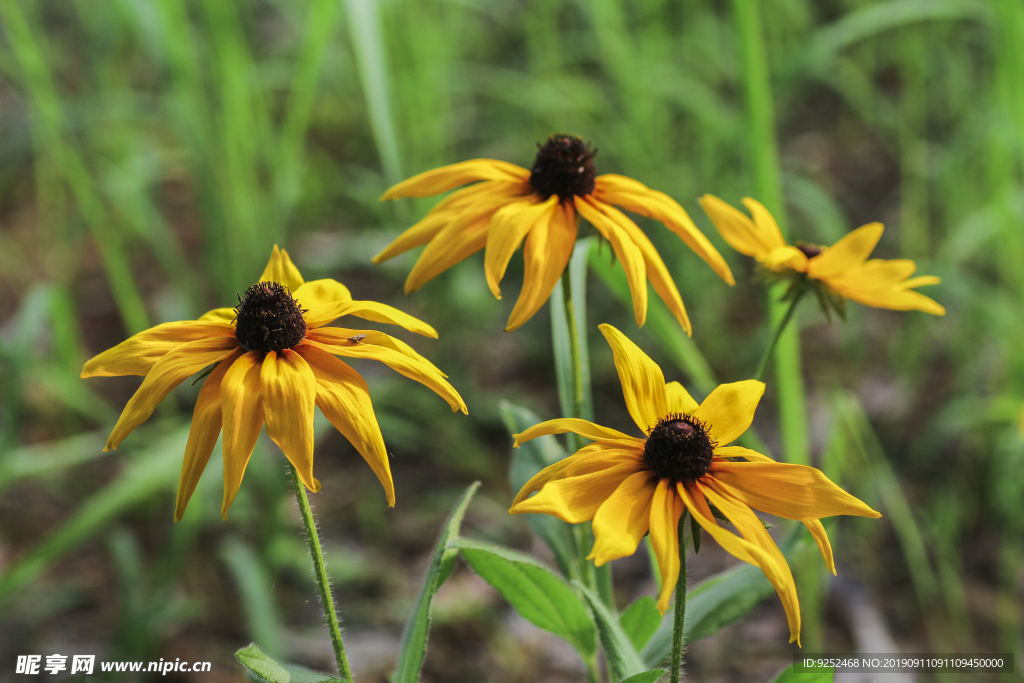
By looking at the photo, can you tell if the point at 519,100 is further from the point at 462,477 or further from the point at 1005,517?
the point at 1005,517

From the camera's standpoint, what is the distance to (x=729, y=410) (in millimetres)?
947

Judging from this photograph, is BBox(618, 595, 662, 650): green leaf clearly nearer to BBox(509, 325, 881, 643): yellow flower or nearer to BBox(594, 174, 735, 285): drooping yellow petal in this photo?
BBox(509, 325, 881, 643): yellow flower

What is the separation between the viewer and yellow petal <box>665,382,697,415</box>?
98 centimetres

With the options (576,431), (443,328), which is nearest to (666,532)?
(576,431)

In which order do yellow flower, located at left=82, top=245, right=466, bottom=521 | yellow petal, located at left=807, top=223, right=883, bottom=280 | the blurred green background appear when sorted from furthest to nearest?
1. the blurred green background
2. yellow petal, located at left=807, top=223, right=883, bottom=280
3. yellow flower, located at left=82, top=245, right=466, bottom=521

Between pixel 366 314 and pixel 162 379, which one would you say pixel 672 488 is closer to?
pixel 366 314

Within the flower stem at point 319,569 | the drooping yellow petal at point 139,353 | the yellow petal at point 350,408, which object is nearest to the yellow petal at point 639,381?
the yellow petal at point 350,408

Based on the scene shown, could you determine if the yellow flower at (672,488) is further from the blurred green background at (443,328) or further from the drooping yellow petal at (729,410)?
the blurred green background at (443,328)

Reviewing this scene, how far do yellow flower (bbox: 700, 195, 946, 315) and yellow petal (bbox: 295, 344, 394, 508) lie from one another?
65cm

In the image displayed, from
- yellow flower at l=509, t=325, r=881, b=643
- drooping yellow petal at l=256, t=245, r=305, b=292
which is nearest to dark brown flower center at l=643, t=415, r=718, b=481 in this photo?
yellow flower at l=509, t=325, r=881, b=643

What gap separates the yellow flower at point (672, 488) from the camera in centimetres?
75

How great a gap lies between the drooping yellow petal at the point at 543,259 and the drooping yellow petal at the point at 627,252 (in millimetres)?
34

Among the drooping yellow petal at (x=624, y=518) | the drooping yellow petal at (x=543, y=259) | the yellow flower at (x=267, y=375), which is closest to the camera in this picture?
the drooping yellow petal at (x=624, y=518)

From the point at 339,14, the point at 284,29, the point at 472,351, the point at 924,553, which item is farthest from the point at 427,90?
the point at 284,29
